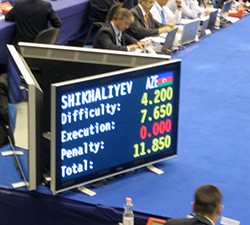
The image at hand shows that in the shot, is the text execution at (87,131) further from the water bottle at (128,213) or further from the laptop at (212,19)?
the laptop at (212,19)

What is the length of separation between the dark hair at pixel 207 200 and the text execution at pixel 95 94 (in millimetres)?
1102

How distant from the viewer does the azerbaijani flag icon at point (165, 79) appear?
4.44 meters

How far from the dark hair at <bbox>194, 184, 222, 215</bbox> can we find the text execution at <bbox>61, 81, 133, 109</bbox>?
1102mm

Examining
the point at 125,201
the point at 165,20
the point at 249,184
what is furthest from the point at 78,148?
the point at 165,20

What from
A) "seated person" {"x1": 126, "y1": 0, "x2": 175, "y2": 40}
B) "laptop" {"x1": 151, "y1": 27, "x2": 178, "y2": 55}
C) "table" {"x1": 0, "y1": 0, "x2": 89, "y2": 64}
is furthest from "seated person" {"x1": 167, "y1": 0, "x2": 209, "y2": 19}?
"laptop" {"x1": 151, "y1": 27, "x2": 178, "y2": 55}

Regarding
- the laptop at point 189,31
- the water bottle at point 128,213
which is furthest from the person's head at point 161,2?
the water bottle at point 128,213

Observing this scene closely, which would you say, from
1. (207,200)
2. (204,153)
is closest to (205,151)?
(204,153)

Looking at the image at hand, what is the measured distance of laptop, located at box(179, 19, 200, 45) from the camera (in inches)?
337

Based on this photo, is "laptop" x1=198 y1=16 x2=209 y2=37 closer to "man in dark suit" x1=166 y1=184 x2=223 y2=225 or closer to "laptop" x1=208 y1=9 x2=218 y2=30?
"laptop" x1=208 y1=9 x2=218 y2=30

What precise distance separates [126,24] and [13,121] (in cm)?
232

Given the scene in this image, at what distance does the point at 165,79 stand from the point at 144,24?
4023 millimetres

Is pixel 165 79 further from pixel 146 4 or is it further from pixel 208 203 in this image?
pixel 146 4

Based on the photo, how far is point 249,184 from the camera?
4480 mm

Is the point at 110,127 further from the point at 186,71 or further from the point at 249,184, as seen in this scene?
the point at 186,71
